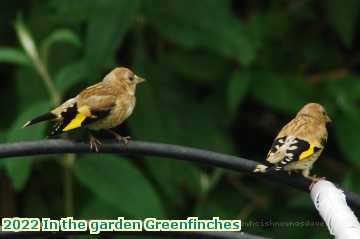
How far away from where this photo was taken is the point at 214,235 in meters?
2.77

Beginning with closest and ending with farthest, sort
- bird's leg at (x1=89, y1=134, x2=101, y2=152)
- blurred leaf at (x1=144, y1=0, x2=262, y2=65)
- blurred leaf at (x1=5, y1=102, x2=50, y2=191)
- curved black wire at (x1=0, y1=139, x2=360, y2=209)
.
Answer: curved black wire at (x1=0, y1=139, x2=360, y2=209) < bird's leg at (x1=89, y1=134, x2=101, y2=152) < blurred leaf at (x1=5, y1=102, x2=50, y2=191) < blurred leaf at (x1=144, y1=0, x2=262, y2=65)

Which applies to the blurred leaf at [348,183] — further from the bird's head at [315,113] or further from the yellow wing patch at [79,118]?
the yellow wing patch at [79,118]

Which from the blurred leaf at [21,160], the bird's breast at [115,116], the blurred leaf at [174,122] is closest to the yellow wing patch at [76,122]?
the bird's breast at [115,116]

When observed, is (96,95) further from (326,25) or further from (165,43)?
(326,25)

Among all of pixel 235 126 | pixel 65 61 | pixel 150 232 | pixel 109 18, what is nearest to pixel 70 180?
pixel 65 61

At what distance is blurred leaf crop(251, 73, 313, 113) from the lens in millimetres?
4805

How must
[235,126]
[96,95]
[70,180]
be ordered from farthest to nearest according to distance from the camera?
[235,126]
[70,180]
[96,95]

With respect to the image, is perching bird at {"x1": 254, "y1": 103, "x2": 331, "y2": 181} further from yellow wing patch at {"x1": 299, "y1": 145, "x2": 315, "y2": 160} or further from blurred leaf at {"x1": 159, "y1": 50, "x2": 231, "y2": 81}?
blurred leaf at {"x1": 159, "y1": 50, "x2": 231, "y2": 81}

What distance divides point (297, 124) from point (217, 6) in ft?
3.50

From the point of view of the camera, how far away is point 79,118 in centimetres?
299

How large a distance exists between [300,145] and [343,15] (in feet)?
6.12

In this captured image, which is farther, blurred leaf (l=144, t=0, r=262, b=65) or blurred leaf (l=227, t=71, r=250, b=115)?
blurred leaf (l=227, t=71, r=250, b=115)

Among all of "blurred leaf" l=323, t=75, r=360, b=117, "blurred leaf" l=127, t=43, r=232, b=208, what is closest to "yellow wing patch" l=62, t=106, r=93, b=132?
"blurred leaf" l=127, t=43, r=232, b=208

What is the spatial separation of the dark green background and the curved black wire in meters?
1.09
